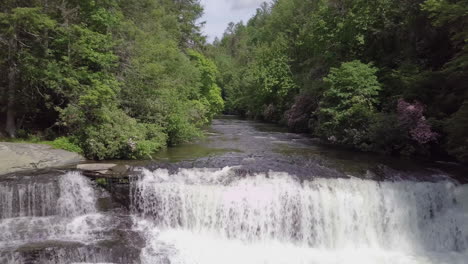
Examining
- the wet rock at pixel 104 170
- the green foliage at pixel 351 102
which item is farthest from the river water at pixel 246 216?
the green foliage at pixel 351 102

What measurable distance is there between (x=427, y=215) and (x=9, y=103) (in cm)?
1478

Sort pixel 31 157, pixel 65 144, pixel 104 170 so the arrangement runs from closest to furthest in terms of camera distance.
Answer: pixel 104 170 < pixel 31 157 < pixel 65 144

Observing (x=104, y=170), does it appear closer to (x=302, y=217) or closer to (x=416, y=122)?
(x=302, y=217)

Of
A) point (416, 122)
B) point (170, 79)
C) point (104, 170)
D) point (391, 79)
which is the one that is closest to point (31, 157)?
point (104, 170)

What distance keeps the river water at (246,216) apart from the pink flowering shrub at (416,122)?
352cm

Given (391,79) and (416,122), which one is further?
(391,79)

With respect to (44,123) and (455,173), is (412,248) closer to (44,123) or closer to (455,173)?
(455,173)

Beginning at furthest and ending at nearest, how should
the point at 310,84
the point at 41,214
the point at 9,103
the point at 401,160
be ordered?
the point at 310,84 < the point at 401,160 < the point at 9,103 < the point at 41,214

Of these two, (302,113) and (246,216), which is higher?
(302,113)

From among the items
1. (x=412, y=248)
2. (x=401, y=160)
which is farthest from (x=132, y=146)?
(x=401, y=160)

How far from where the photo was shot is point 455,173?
1228 centimetres

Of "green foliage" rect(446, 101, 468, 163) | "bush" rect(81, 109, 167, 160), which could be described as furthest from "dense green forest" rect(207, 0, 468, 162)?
"bush" rect(81, 109, 167, 160)

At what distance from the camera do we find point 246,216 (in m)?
10.2

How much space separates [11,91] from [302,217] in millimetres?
11152
